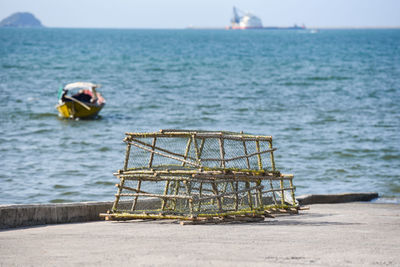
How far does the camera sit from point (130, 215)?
7883 millimetres

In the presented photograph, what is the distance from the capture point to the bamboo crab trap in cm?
761

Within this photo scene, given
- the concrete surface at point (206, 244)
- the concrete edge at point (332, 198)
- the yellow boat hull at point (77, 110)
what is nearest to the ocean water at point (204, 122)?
the yellow boat hull at point (77, 110)

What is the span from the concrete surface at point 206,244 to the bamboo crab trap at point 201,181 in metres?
0.25

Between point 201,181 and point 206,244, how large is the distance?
4.64 ft

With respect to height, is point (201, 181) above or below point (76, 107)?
above

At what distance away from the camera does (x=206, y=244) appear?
621 cm

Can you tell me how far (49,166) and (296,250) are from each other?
10300 mm

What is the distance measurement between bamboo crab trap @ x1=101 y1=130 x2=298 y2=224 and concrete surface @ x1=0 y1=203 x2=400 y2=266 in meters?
0.25

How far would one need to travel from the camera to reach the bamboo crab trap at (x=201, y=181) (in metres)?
7.61

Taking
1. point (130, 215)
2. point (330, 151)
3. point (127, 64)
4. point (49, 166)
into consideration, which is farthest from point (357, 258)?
point (127, 64)

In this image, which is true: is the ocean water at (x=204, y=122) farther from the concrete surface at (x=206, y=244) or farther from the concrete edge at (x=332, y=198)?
the concrete surface at (x=206, y=244)

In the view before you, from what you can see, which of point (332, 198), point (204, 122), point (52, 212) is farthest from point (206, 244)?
point (204, 122)

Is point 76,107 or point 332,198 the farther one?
point 76,107

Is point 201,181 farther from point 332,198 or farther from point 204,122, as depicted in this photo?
point 204,122
